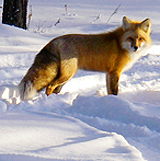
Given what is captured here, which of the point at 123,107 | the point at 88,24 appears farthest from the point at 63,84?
the point at 88,24

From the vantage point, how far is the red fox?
20.4ft

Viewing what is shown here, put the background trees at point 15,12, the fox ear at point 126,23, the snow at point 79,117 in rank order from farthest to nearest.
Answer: the background trees at point 15,12 < the fox ear at point 126,23 < the snow at point 79,117

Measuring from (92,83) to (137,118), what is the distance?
3.00m

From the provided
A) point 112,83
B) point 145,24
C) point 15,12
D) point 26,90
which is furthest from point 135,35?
point 15,12

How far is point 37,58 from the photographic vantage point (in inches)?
250

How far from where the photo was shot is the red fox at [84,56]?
20.4ft

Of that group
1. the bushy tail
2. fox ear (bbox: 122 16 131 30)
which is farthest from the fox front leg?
the bushy tail

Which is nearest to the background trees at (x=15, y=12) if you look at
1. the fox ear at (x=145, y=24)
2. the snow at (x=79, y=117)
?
the snow at (x=79, y=117)

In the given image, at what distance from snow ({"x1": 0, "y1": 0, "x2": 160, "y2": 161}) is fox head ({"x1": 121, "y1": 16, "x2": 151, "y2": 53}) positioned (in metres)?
0.86

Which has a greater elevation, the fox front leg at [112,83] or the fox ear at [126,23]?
the fox ear at [126,23]

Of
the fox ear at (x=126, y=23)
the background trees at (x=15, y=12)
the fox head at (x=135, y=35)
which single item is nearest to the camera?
the fox head at (x=135, y=35)

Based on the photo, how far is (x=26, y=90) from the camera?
232 inches

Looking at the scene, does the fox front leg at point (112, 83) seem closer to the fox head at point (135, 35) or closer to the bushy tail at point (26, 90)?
the fox head at point (135, 35)

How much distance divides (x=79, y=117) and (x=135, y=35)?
2.66 meters
